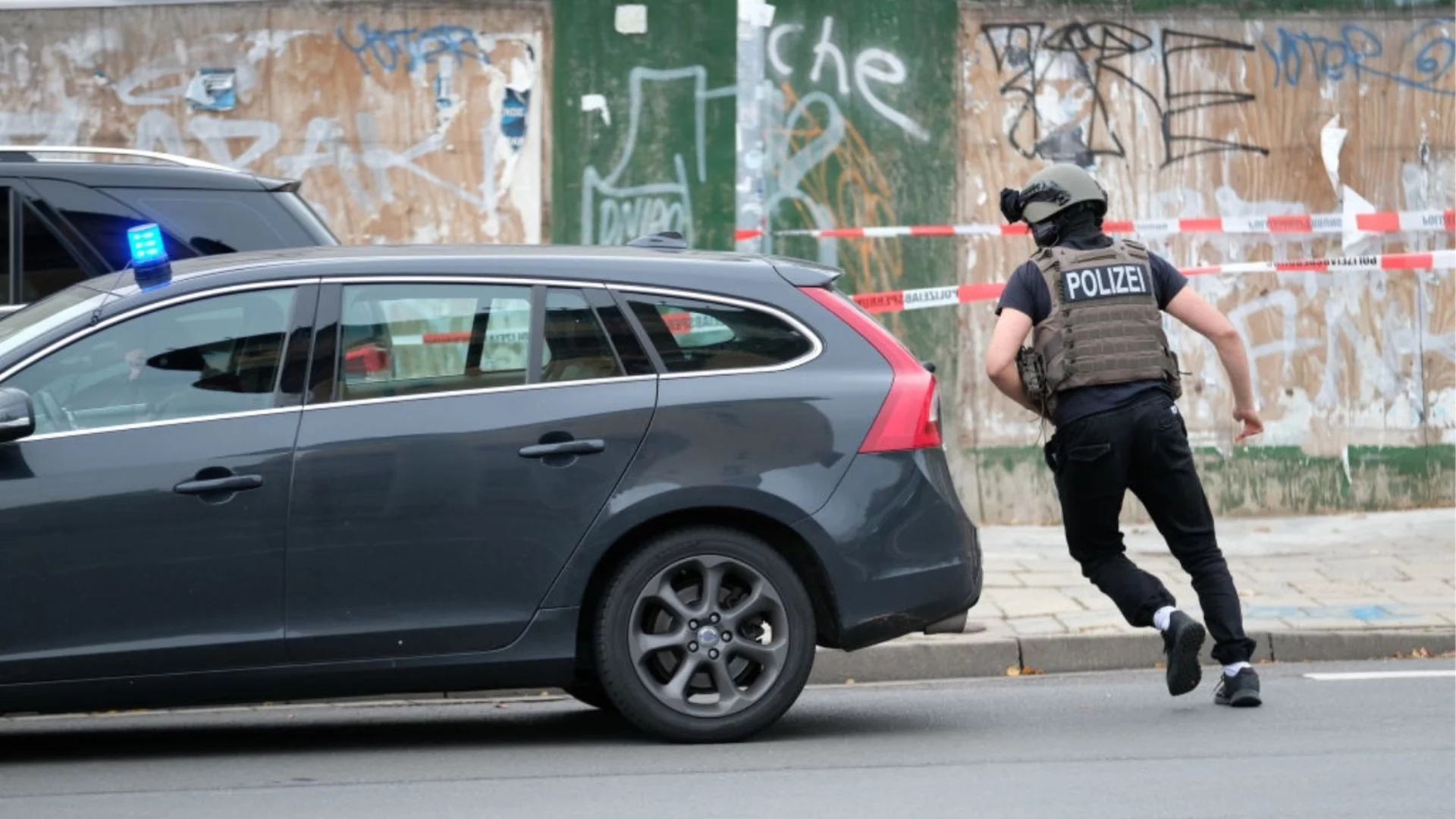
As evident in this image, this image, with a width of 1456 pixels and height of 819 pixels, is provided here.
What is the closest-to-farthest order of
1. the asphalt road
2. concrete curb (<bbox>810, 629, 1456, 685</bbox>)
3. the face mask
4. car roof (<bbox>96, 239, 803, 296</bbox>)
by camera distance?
the asphalt road, car roof (<bbox>96, 239, 803, 296</bbox>), the face mask, concrete curb (<bbox>810, 629, 1456, 685</bbox>)

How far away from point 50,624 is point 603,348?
1.83 metres

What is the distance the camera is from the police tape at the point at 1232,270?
12461 millimetres

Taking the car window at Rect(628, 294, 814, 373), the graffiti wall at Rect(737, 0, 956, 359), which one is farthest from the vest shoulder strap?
the graffiti wall at Rect(737, 0, 956, 359)

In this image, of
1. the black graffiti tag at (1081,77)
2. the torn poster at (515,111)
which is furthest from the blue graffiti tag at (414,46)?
the black graffiti tag at (1081,77)

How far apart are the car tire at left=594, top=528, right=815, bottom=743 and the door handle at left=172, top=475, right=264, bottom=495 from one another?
1113mm

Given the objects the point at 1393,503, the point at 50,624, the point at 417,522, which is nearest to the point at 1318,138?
the point at 1393,503

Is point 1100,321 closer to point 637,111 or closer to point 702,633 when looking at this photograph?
point 702,633

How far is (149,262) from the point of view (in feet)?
22.7

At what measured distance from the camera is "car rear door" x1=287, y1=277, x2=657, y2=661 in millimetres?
6746

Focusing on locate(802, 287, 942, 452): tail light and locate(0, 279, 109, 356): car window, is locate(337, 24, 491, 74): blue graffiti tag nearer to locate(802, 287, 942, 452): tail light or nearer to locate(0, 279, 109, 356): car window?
locate(0, 279, 109, 356): car window

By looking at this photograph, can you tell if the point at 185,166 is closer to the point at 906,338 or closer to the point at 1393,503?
the point at 906,338

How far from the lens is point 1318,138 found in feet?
41.1

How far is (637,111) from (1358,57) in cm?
399

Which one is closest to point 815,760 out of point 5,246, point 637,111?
point 5,246
